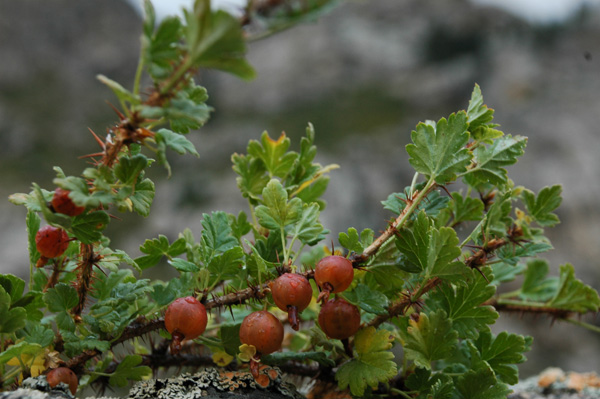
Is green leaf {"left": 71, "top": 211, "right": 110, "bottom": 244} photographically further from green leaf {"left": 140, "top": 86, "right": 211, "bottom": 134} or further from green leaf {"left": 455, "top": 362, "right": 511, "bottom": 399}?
green leaf {"left": 455, "top": 362, "right": 511, "bottom": 399}

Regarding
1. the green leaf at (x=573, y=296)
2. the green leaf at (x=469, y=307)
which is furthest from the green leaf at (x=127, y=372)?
the green leaf at (x=573, y=296)

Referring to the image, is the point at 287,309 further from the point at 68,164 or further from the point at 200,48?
the point at 68,164

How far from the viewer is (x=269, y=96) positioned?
7555mm

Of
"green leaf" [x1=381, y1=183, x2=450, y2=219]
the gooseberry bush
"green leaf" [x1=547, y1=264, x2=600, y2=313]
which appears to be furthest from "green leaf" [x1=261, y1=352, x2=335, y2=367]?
"green leaf" [x1=547, y1=264, x2=600, y2=313]

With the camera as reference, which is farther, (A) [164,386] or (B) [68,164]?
(B) [68,164]

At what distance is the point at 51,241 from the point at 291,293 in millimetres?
315

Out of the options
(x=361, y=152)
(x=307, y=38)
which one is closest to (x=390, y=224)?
(x=361, y=152)

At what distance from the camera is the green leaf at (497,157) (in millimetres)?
595

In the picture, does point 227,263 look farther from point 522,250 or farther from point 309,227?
point 522,250

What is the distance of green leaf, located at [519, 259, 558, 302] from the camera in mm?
914

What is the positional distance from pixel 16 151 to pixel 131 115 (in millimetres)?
7151

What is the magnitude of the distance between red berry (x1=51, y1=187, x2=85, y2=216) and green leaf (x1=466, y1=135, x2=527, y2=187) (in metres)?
0.47

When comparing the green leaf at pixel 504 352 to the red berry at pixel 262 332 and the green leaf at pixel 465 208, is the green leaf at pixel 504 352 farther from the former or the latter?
the red berry at pixel 262 332

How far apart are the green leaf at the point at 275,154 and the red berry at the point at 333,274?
230 millimetres
